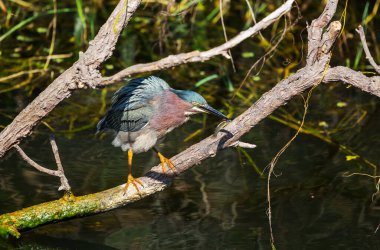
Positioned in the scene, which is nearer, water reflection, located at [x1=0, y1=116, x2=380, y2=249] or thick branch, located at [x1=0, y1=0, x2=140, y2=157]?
thick branch, located at [x1=0, y1=0, x2=140, y2=157]

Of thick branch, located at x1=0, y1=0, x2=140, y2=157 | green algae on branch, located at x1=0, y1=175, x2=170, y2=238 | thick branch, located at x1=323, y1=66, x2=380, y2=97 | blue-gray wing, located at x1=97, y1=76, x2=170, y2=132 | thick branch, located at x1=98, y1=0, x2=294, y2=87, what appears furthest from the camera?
blue-gray wing, located at x1=97, y1=76, x2=170, y2=132

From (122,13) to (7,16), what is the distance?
4.64m

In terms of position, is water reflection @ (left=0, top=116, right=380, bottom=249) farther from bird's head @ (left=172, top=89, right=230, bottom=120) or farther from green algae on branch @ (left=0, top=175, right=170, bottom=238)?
bird's head @ (left=172, top=89, right=230, bottom=120)

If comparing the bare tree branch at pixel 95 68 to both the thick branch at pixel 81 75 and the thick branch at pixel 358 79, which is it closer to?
the thick branch at pixel 81 75

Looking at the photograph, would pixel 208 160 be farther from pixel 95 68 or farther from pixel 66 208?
pixel 95 68

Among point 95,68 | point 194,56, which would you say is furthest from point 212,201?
point 194,56

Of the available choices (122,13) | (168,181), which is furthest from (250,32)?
(168,181)

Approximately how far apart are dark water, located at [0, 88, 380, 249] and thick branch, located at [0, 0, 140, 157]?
87 cm

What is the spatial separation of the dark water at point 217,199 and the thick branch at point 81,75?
865 millimetres

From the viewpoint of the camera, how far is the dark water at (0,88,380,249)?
484 cm

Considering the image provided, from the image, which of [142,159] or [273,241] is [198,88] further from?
[273,241]

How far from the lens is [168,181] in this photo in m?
4.78

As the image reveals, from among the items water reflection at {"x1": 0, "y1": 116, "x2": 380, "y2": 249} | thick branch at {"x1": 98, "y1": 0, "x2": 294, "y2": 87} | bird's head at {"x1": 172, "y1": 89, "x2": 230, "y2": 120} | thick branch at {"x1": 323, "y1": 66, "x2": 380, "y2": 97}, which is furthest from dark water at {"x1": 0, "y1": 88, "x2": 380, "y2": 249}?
thick branch at {"x1": 98, "y1": 0, "x2": 294, "y2": 87}

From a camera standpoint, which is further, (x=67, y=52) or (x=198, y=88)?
(x=67, y=52)
